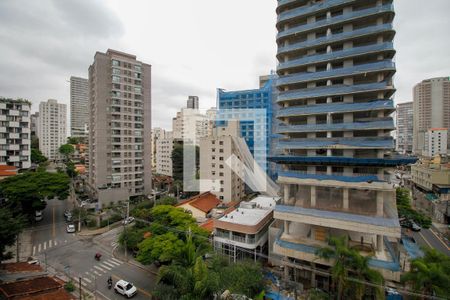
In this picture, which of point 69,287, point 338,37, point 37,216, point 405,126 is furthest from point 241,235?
point 405,126

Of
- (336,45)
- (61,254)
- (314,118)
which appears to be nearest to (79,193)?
(61,254)

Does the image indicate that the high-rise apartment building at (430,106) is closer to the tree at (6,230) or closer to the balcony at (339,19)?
the balcony at (339,19)

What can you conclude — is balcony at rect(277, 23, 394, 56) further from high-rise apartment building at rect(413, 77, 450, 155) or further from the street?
high-rise apartment building at rect(413, 77, 450, 155)

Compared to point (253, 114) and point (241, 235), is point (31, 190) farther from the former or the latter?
point (253, 114)

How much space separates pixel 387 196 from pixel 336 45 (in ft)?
52.3

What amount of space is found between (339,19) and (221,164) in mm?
32588

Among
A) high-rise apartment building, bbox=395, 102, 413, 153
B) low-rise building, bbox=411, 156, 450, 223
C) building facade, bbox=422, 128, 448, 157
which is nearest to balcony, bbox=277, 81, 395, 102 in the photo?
low-rise building, bbox=411, 156, 450, 223

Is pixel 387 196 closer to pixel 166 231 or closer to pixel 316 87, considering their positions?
pixel 316 87

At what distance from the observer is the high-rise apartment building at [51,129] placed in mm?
109438

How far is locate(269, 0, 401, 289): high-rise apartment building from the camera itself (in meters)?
18.2

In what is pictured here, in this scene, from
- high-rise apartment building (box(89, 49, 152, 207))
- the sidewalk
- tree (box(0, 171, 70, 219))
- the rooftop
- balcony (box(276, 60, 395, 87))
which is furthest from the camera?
high-rise apartment building (box(89, 49, 152, 207))

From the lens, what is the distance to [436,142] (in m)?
83.9

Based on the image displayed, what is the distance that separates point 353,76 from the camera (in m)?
20.1

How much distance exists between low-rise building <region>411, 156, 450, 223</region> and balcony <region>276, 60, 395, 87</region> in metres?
34.7
